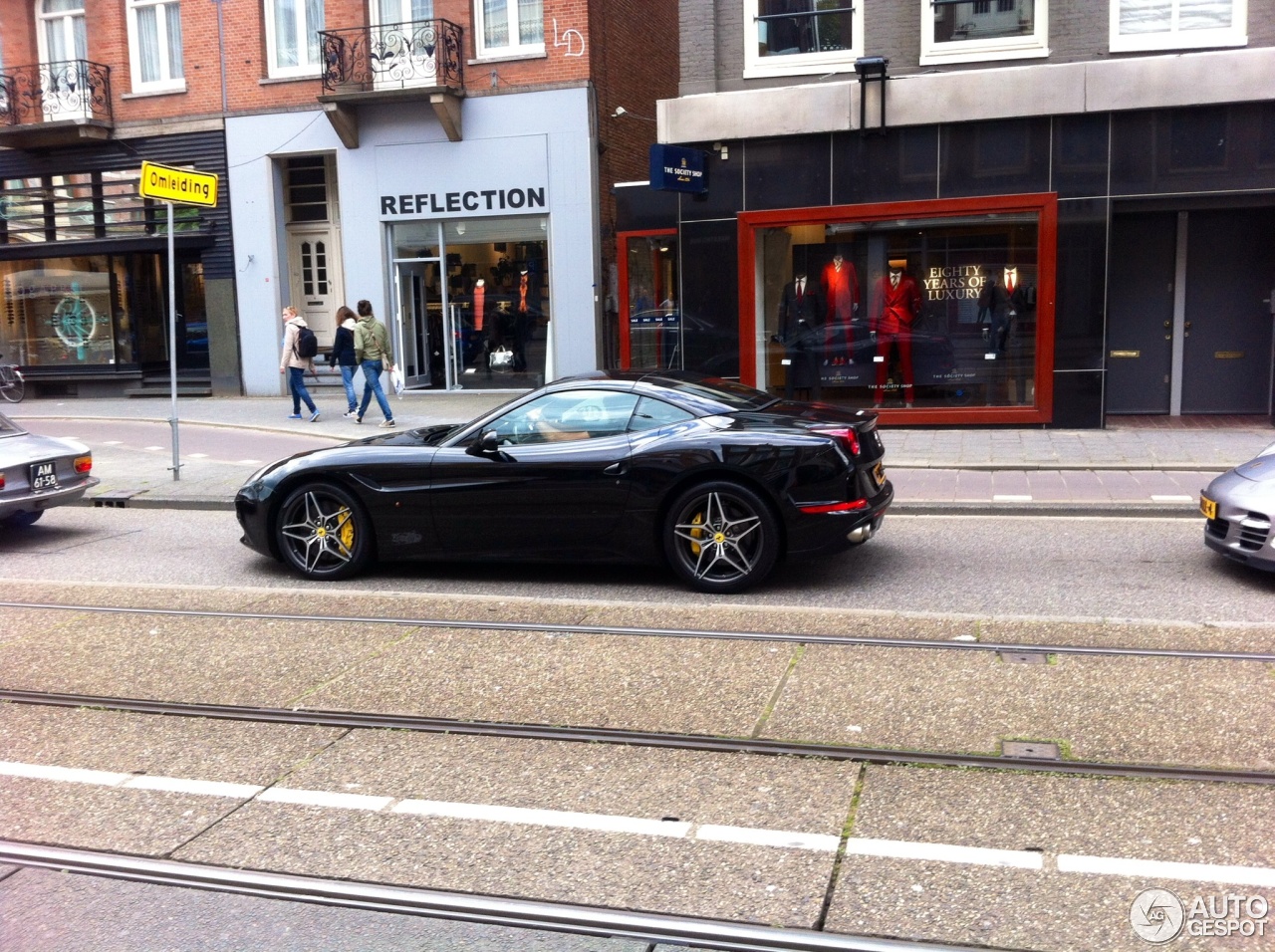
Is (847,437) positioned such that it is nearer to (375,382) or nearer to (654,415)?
(654,415)

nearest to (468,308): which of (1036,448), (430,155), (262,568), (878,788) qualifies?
(430,155)

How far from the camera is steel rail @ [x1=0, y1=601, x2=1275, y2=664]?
6211 millimetres

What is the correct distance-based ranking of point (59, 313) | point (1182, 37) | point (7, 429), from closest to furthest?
point (7, 429) → point (1182, 37) → point (59, 313)

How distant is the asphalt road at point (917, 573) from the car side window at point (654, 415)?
1088mm

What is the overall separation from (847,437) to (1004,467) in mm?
5556

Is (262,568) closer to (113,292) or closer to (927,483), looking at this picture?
(927,483)

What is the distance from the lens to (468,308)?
2150 cm

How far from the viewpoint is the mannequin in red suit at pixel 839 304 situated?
16.1 meters

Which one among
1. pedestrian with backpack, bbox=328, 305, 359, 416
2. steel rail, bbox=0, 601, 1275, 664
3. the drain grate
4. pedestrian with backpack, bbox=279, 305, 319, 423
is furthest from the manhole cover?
pedestrian with backpack, bbox=279, 305, 319, 423

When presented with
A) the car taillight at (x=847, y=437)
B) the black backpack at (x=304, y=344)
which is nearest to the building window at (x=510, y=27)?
the black backpack at (x=304, y=344)

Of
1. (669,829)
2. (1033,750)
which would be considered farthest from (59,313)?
(1033,750)

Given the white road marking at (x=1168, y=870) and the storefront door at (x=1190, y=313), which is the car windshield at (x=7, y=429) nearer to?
the white road marking at (x=1168, y=870)

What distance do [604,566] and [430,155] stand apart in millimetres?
13731

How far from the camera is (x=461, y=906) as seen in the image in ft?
12.9
